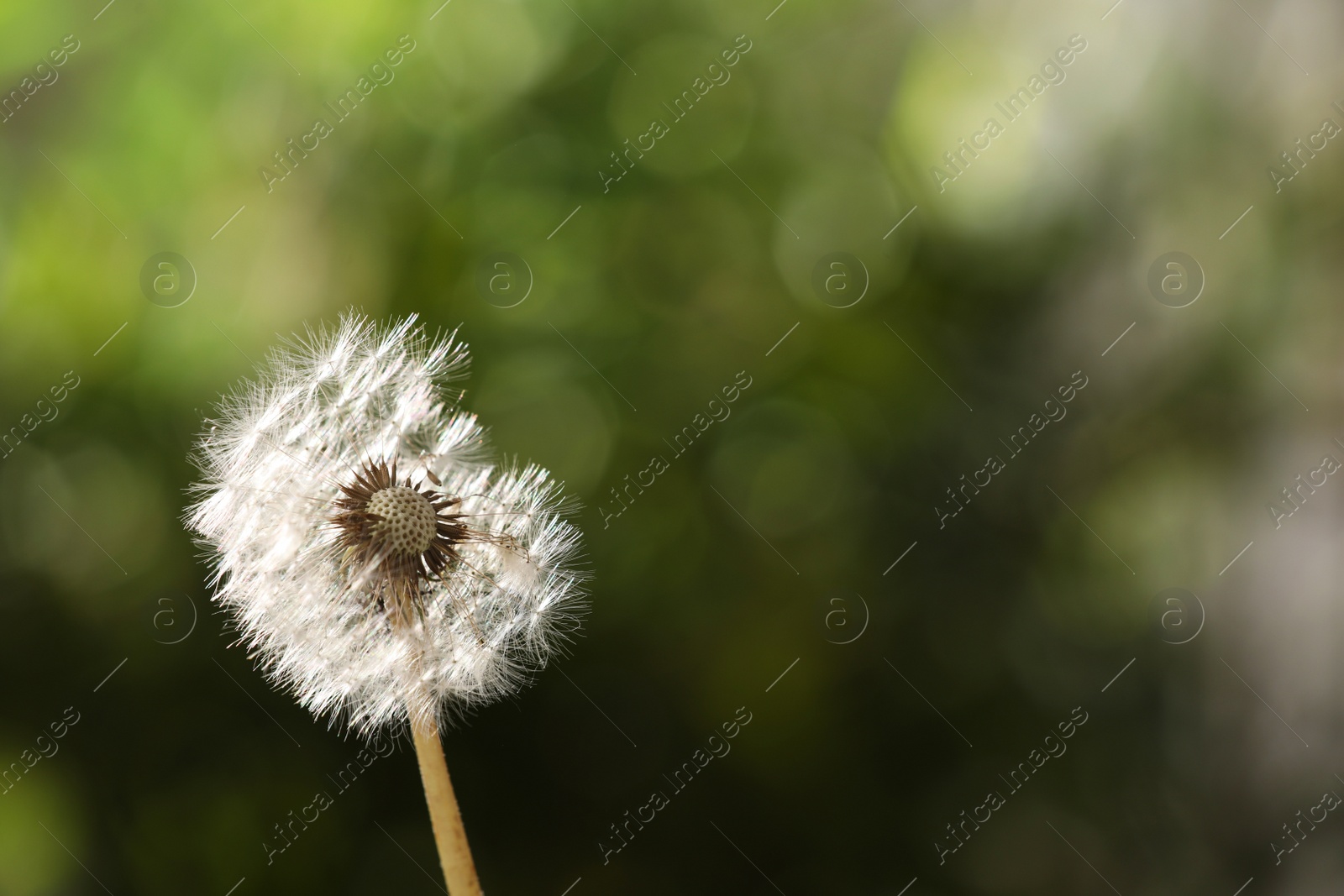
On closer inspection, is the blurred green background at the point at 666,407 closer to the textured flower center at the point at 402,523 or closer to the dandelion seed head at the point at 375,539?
the dandelion seed head at the point at 375,539

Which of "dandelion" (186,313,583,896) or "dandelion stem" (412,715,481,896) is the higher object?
"dandelion" (186,313,583,896)

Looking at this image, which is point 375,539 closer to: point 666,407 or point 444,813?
point 444,813

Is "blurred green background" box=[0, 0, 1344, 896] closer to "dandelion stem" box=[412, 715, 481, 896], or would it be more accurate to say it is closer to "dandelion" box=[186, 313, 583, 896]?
"dandelion" box=[186, 313, 583, 896]

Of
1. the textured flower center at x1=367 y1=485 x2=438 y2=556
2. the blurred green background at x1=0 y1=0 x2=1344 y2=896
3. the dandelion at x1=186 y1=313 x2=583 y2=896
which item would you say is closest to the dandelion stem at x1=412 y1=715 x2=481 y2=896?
the dandelion at x1=186 y1=313 x2=583 y2=896

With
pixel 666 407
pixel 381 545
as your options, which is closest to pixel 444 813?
pixel 381 545

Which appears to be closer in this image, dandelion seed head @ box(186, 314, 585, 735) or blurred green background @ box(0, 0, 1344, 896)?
dandelion seed head @ box(186, 314, 585, 735)

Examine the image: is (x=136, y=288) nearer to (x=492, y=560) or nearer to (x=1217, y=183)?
(x=492, y=560)
